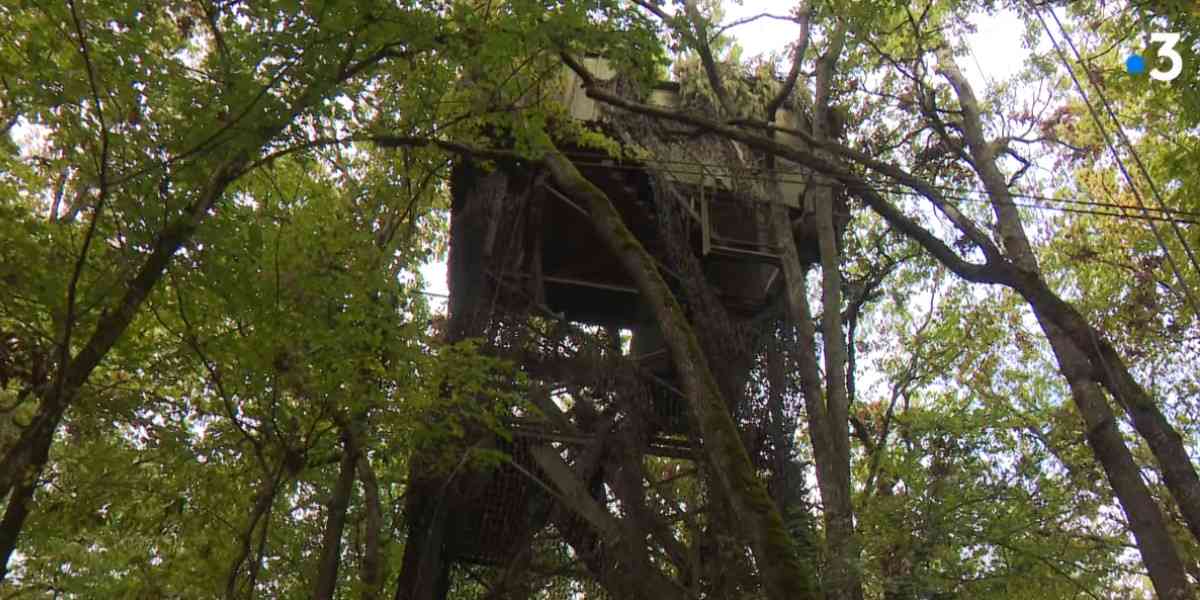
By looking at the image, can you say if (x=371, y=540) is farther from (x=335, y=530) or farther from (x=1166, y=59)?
(x=1166, y=59)

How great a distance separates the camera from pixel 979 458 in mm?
11633

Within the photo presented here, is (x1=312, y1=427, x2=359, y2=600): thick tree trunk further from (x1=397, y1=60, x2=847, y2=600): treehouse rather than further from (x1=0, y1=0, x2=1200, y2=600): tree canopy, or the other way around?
(x1=397, y1=60, x2=847, y2=600): treehouse

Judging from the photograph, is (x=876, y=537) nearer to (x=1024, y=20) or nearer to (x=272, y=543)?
(x=1024, y=20)

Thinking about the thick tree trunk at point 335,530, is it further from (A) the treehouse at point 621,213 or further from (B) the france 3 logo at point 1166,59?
(B) the france 3 logo at point 1166,59

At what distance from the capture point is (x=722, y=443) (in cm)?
591

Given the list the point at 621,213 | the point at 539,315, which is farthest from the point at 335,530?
the point at 621,213

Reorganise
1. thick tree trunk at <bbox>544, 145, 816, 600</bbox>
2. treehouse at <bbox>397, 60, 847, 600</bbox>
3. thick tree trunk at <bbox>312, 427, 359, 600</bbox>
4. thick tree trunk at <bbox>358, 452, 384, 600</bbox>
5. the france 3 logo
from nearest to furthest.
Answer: thick tree trunk at <bbox>544, 145, 816, 600</bbox> → the france 3 logo → thick tree trunk at <bbox>312, 427, 359, 600</bbox> → thick tree trunk at <bbox>358, 452, 384, 600</bbox> → treehouse at <bbox>397, 60, 847, 600</bbox>

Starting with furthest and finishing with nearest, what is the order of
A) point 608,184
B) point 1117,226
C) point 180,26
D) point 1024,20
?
point 1117,226 → point 608,184 → point 1024,20 → point 180,26

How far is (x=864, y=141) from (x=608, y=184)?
12.3 feet

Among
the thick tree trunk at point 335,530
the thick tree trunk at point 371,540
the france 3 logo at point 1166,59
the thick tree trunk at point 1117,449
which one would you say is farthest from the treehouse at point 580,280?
the france 3 logo at point 1166,59

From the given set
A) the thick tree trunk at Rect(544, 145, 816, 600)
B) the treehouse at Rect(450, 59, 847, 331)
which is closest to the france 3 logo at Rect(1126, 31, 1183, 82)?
the thick tree trunk at Rect(544, 145, 816, 600)

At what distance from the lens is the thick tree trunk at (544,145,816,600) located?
5246 millimetres

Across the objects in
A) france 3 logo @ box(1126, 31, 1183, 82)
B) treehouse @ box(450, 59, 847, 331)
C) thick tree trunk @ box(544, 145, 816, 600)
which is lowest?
thick tree trunk @ box(544, 145, 816, 600)

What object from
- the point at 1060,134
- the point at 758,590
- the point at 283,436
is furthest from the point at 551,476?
the point at 1060,134
